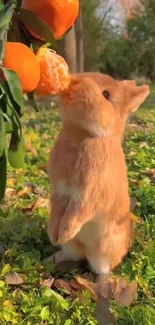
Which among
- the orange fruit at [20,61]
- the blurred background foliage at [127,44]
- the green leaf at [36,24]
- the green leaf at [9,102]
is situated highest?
the green leaf at [36,24]

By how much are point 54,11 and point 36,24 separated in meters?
0.04

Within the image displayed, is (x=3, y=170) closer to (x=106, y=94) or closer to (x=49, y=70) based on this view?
(x=49, y=70)

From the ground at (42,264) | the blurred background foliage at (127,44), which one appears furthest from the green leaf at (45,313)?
the blurred background foliage at (127,44)

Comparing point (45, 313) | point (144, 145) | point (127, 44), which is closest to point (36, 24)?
point (45, 313)

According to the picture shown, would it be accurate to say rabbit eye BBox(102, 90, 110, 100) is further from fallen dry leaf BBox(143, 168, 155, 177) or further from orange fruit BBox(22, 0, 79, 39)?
fallen dry leaf BBox(143, 168, 155, 177)

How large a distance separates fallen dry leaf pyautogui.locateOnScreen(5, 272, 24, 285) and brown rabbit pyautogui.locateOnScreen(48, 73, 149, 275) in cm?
19

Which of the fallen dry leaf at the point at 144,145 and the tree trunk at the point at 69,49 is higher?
the tree trunk at the point at 69,49

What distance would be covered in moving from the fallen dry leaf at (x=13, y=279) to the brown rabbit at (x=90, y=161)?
187 mm

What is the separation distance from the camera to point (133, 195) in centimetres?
224

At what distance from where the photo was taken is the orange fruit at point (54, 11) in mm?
872

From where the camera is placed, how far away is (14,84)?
2.74ft

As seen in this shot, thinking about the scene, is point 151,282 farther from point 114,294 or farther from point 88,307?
point 88,307


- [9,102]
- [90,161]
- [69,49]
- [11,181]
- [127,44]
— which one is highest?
[9,102]

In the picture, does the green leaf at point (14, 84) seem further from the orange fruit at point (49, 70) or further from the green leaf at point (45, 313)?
the green leaf at point (45, 313)
